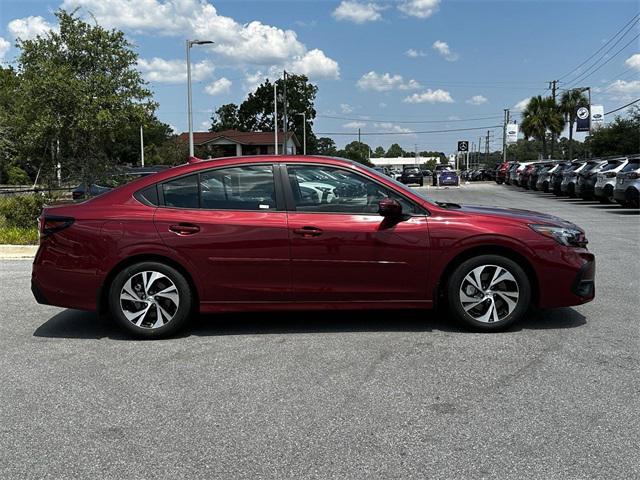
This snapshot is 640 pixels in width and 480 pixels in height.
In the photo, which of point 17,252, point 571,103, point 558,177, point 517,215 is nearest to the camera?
point 517,215

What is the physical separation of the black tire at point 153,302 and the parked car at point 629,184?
52.7 ft

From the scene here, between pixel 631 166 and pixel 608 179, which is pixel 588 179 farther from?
pixel 631 166

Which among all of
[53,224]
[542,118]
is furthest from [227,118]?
[53,224]

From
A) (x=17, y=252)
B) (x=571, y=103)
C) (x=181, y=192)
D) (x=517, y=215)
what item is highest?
(x=571, y=103)

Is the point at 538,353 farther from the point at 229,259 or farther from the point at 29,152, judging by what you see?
the point at 29,152

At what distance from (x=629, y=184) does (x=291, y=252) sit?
15.7 meters

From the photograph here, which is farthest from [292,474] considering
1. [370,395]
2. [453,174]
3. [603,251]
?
[453,174]

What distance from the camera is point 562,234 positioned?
Answer: 5.57 m

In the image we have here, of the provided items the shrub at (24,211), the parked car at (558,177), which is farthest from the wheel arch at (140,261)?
the parked car at (558,177)

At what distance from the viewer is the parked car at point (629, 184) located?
17797 millimetres

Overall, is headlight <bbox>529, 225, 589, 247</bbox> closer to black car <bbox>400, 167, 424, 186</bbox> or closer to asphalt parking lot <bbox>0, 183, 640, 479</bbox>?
asphalt parking lot <bbox>0, 183, 640, 479</bbox>

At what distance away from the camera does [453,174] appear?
151 ft

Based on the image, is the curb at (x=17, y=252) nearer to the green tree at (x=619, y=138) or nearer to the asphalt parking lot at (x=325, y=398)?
the asphalt parking lot at (x=325, y=398)

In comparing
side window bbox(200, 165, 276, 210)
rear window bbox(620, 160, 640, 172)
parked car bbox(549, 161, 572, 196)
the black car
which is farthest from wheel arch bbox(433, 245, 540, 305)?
the black car
